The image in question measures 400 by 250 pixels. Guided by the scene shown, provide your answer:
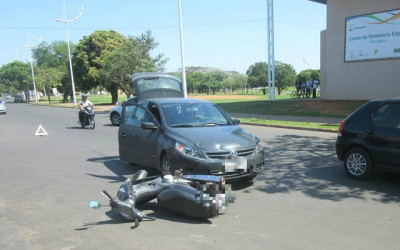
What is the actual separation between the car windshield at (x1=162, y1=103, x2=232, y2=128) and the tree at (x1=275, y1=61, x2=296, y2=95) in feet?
265

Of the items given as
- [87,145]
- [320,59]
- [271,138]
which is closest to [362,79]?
[320,59]

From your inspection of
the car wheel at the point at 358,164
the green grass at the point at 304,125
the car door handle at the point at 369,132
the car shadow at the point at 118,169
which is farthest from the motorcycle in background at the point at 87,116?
the car door handle at the point at 369,132

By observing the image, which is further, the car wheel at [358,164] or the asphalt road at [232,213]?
the car wheel at [358,164]

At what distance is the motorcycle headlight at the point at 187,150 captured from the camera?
19.9ft

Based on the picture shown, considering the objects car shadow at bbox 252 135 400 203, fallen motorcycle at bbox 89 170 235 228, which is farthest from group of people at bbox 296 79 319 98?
fallen motorcycle at bbox 89 170 235 228

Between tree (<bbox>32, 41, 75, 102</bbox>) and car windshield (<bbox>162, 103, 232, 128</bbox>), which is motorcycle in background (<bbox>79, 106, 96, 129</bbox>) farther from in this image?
tree (<bbox>32, 41, 75, 102</bbox>)

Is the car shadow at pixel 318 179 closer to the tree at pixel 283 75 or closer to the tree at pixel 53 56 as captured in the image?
the tree at pixel 53 56

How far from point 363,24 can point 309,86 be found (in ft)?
39.3

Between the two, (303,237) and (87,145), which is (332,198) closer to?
(303,237)

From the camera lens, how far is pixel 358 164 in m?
6.95

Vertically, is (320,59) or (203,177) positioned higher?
(320,59)

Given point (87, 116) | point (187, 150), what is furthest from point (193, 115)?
point (87, 116)

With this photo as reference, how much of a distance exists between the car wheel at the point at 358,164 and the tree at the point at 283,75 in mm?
80852

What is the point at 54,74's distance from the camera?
65.8 m
